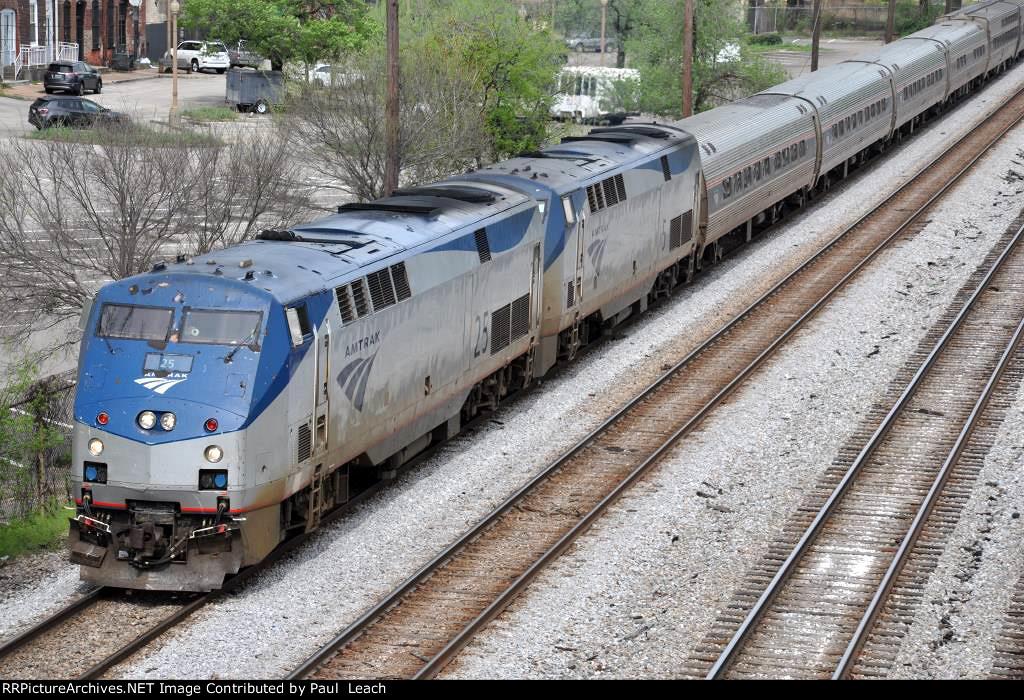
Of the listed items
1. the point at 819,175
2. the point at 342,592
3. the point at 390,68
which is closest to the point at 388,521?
the point at 342,592

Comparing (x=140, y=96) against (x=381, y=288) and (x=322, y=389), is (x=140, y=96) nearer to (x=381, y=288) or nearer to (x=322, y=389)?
(x=381, y=288)

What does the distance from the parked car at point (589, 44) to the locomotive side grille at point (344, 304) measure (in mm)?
76978

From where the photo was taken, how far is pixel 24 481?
20.7 m

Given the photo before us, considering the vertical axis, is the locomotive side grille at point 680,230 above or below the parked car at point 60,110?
below

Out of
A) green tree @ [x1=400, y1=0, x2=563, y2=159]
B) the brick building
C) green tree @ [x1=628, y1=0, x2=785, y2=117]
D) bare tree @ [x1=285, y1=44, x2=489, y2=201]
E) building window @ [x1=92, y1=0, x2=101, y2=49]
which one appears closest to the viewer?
bare tree @ [x1=285, y1=44, x2=489, y2=201]

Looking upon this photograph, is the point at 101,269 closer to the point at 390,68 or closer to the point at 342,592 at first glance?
the point at 390,68

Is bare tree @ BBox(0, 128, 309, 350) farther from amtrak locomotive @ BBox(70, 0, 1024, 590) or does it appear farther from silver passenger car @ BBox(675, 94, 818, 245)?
silver passenger car @ BBox(675, 94, 818, 245)

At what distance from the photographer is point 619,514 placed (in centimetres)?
1825

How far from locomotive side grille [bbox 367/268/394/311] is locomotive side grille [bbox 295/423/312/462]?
2037 mm

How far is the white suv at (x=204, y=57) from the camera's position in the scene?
80938 mm

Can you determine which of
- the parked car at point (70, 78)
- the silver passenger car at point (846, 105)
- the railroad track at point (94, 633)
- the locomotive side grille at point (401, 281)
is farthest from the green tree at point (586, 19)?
the railroad track at point (94, 633)

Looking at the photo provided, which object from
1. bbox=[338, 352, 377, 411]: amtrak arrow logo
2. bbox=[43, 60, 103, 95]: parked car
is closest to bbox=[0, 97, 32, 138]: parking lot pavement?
bbox=[43, 60, 103, 95]: parked car

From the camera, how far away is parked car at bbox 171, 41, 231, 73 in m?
80.9

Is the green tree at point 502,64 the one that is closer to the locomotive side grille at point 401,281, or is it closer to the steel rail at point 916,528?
the steel rail at point 916,528
